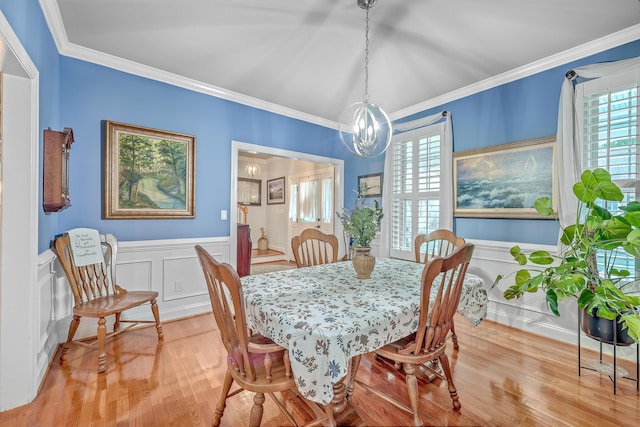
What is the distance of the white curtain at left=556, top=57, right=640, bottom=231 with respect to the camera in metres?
2.48

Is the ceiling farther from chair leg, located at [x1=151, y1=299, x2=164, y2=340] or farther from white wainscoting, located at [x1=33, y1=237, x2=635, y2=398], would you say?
chair leg, located at [x1=151, y1=299, x2=164, y2=340]

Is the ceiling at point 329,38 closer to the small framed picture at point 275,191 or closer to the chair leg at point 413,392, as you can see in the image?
the chair leg at point 413,392

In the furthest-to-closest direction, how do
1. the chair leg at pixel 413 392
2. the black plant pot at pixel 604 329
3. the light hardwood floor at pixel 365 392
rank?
the black plant pot at pixel 604 329, the light hardwood floor at pixel 365 392, the chair leg at pixel 413 392

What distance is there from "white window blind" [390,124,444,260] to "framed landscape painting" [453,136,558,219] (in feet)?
0.95

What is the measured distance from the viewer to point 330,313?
130 cm

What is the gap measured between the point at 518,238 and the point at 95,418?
3.62 meters

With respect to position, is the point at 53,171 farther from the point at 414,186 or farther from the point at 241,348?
the point at 414,186

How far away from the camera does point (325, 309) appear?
135 cm

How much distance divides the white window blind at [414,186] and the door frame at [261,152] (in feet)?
2.98

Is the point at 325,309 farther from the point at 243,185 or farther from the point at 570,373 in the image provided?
the point at 243,185

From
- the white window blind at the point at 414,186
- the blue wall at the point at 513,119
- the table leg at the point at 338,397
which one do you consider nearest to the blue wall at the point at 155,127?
the white window blind at the point at 414,186

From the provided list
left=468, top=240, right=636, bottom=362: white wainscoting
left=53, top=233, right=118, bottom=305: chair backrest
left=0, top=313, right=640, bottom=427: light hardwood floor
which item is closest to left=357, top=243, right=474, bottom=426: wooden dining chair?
left=0, top=313, right=640, bottom=427: light hardwood floor

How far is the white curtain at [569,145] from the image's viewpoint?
2477 mm

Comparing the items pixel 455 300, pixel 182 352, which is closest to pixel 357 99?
pixel 455 300
